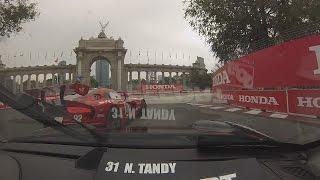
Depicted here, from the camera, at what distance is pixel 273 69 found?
6.95 meters

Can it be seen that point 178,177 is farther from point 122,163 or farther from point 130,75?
point 130,75

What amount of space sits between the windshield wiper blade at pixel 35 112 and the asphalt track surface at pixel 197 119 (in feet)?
0.14

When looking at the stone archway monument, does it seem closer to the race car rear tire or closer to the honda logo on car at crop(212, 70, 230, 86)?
the race car rear tire

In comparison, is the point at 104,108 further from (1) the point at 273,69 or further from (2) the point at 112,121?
(1) the point at 273,69

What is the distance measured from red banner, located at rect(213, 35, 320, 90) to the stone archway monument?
757 mm

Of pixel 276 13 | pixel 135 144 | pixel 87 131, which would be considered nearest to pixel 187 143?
pixel 135 144

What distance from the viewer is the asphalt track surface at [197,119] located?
103 inches

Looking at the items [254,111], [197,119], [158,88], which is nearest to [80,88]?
[158,88]

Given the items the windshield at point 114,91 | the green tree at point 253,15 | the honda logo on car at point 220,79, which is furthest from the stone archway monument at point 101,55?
the green tree at point 253,15

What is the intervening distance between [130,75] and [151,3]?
49cm

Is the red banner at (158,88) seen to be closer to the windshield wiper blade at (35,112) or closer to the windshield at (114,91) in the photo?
the windshield at (114,91)

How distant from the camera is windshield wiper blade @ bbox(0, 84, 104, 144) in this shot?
2.45 metres

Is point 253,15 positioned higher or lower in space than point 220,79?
higher

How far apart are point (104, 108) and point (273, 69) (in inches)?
181
